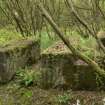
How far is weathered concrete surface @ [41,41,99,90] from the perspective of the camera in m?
6.28

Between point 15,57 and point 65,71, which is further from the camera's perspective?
point 15,57

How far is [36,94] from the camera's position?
6445 mm

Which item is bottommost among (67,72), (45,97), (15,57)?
(45,97)

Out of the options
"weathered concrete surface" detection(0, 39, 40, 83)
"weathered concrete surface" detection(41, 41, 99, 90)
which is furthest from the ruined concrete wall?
"weathered concrete surface" detection(0, 39, 40, 83)

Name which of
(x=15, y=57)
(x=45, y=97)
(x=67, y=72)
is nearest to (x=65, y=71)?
(x=67, y=72)

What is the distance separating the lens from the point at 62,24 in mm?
11156

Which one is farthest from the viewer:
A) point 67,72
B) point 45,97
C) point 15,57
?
point 15,57

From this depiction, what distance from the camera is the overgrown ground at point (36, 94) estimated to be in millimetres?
6000

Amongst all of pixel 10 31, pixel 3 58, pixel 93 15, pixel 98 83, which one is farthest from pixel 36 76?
pixel 10 31

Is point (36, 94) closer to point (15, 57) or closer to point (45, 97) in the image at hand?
point (45, 97)

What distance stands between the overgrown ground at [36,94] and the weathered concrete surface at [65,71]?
153 millimetres

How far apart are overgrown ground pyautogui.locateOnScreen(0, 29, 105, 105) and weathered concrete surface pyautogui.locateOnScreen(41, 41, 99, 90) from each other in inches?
6.0

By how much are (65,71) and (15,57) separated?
1541 millimetres

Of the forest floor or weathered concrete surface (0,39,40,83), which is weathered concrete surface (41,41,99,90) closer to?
the forest floor
